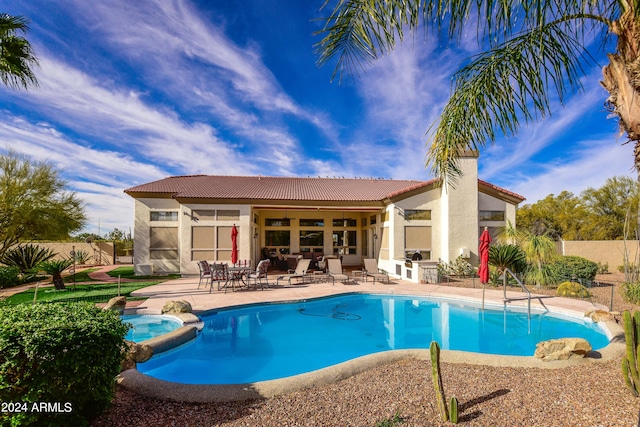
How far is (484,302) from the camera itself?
33.9ft

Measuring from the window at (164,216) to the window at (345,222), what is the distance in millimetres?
10371

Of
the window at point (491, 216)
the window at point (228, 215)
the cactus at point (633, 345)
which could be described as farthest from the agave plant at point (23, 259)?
the window at point (491, 216)

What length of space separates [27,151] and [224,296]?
16117 millimetres

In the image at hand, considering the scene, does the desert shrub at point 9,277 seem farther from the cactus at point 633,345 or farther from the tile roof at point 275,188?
the cactus at point 633,345

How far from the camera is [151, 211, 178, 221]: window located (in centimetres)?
1714

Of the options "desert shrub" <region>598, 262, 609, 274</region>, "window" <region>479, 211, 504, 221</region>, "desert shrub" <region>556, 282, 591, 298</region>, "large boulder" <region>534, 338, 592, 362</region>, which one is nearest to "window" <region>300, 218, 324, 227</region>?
"window" <region>479, 211, 504, 221</region>

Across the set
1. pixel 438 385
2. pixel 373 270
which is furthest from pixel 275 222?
pixel 438 385

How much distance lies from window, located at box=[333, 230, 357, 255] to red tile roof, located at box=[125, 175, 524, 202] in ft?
11.1

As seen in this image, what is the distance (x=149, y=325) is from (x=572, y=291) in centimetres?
1414

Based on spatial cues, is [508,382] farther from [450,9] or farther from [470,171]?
[470,171]

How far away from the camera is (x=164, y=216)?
17.2 metres

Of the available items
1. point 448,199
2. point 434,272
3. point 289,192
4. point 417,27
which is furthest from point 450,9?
point 289,192

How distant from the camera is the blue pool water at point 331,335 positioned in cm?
621

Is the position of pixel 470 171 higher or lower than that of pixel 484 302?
higher
